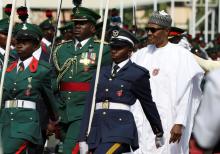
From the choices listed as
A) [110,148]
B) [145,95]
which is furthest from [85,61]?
[110,148]

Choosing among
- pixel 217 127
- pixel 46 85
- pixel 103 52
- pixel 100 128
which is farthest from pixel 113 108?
pixel 217 127

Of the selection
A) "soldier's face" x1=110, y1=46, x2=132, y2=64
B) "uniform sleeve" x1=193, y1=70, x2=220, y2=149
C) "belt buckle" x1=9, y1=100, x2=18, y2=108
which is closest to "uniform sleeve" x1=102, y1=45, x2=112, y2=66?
"soldier's face" x1=110, y1=46, x2=132, y2=64

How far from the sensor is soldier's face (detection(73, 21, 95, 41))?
9.70m

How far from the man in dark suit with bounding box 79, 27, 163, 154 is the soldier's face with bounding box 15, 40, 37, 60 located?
2.64 ft

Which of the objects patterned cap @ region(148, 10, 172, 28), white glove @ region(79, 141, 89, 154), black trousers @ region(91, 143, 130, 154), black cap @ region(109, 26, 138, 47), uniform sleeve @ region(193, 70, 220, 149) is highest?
uniform sleeve @ region(193, 70, 220, 149)

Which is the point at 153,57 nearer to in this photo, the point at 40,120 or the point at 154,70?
the point at 154,70

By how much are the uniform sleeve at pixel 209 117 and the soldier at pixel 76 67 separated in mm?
6232

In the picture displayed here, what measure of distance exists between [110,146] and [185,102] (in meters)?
1.74

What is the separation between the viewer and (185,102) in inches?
369

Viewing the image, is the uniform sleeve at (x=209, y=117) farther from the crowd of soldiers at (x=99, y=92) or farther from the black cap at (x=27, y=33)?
the black cap at (x=27, y=33)

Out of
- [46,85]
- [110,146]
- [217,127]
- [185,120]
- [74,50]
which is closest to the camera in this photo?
[217,127]

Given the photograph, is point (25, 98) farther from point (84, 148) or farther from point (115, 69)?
point (115, 69)

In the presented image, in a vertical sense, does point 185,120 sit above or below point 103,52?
below

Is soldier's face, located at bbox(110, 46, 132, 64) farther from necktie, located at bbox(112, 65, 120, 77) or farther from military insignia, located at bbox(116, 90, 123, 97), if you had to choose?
military insignia, located at bbox(116, 90, 123, 97)
